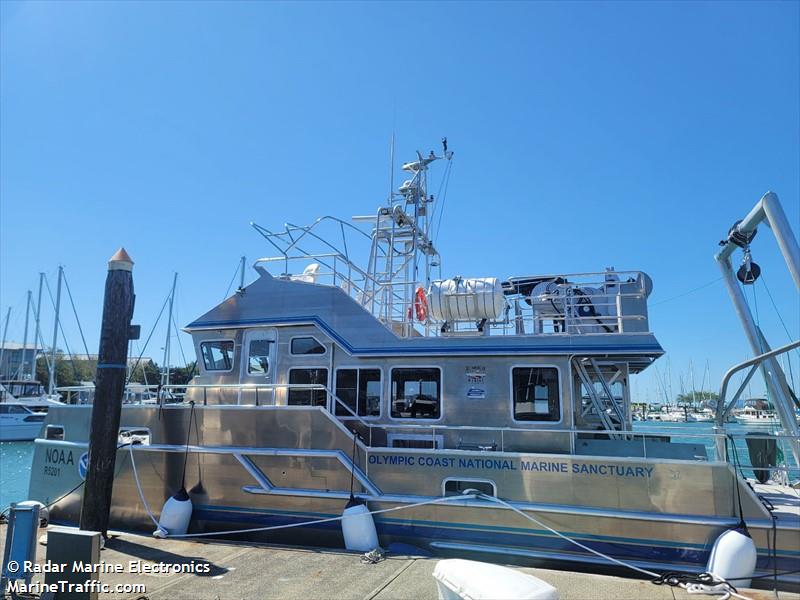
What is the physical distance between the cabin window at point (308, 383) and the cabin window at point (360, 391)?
30 cm

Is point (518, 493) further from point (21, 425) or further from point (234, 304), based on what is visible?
point (21, 425)

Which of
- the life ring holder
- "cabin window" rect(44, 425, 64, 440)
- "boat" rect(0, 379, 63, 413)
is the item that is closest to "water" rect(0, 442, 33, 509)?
"boat" rect(0, 379, 63, 413)

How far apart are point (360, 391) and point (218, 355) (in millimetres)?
2927

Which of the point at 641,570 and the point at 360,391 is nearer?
the point at 641,570

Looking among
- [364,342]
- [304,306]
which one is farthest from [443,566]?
[304,306]

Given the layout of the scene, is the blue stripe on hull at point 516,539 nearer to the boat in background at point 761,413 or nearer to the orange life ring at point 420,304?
the boat in background at point 761,413

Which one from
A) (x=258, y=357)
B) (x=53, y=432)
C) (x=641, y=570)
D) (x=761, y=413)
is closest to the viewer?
Answer: (x=641, y=570)

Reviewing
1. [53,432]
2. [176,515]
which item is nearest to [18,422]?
[53,432]

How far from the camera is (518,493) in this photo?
294 inches

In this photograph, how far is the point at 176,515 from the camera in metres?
8.41

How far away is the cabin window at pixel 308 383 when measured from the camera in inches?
376

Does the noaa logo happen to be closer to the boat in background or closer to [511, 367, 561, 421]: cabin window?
[511, 367, 561, 421]: cabin window

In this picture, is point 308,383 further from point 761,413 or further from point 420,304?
point 761,413

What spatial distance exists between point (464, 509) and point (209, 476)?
414 cm
